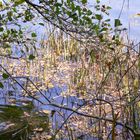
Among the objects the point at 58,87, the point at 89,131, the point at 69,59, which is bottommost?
the point at 89,131

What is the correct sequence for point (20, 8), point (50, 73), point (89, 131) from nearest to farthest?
point (20, 8) → point (89, 131) → point (50, 73)

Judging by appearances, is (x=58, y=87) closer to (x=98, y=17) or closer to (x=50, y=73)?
(x=50, y=73)

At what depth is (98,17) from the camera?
102 inches

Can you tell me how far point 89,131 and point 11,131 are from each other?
1046 mm

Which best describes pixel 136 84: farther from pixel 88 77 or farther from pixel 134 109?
pixel 88 77

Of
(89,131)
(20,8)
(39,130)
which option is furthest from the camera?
(89,131)

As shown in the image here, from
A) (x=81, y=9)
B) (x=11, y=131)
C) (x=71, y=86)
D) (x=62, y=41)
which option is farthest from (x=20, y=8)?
(x=62, y=41)

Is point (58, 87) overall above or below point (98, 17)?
below

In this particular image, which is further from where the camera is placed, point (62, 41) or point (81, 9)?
point (62, 41)

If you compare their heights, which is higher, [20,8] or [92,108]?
[20,8]

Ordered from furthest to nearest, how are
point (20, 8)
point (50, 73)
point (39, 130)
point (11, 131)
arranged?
point (50, 73), point (39, 130), point (11, 131), point (20, 8)

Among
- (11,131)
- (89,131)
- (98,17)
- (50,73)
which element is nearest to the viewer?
(98,17)

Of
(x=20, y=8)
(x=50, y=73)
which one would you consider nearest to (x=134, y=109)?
(x=20, y=8)

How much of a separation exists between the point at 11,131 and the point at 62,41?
3770 mm
